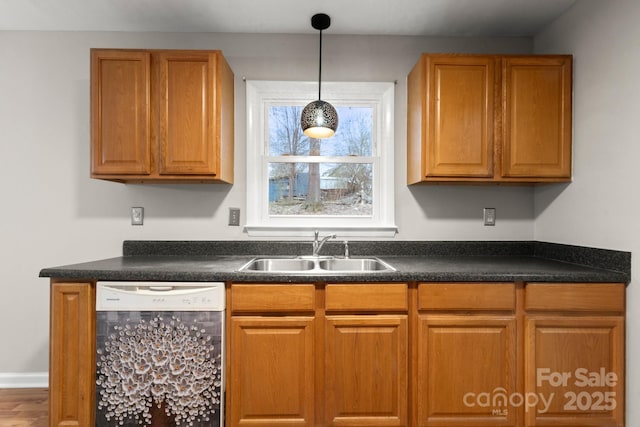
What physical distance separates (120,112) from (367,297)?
178 centimetres

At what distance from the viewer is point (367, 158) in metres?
2.55

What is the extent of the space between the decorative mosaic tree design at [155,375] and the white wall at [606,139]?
83.8 inches

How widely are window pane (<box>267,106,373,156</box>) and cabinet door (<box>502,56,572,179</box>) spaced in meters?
0.91

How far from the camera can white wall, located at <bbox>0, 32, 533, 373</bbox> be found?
2.45 m

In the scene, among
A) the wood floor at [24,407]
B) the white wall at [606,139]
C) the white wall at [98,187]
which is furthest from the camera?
the white wall at [98,187]

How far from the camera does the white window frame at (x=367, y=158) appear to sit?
2.49 metres

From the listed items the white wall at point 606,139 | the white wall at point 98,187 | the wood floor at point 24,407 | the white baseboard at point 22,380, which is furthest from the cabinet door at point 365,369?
the white baseboard at point 22,380

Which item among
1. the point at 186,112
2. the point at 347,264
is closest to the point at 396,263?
the point at 347,264

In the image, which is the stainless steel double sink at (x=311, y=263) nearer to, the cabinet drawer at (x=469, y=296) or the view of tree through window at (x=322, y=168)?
the view of tree through window at (x=322, y=168)

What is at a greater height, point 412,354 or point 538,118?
point 538,118

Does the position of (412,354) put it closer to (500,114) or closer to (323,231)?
(323,231)

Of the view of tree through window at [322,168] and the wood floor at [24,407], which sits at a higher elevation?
the view of tree through window at [322,168]

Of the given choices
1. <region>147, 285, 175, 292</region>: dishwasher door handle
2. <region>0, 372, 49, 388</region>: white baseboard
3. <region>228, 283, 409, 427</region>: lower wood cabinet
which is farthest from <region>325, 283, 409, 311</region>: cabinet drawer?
<region>0, 372, 49, 388</region>: white baseboard

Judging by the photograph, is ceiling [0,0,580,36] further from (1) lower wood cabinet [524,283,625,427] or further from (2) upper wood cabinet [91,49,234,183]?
(1) lower wood cabinet [524,283,625,427]
